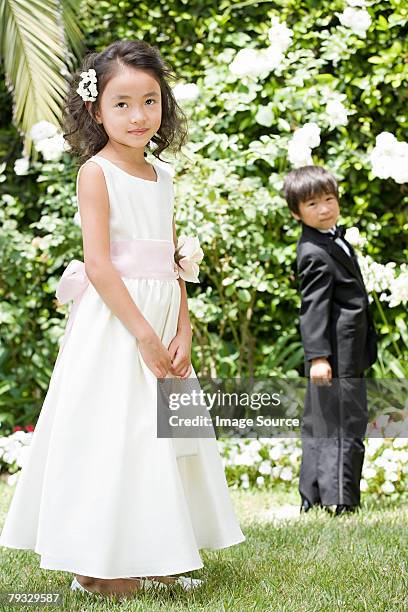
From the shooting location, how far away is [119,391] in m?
2.53

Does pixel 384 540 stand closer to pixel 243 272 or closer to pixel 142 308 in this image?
pixel 142 308

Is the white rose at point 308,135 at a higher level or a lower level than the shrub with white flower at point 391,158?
higher

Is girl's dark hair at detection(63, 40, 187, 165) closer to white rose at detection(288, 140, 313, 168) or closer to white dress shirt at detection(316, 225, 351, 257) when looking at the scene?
white dress shirt at detection(316, 225, 351, 257)

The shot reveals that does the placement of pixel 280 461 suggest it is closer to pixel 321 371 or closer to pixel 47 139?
pixel 321 371

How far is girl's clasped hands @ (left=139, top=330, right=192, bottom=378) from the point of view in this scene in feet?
8.39

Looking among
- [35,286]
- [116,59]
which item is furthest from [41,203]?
[116,59]

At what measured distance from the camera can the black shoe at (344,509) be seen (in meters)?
3.89

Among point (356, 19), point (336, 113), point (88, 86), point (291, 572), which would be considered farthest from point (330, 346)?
→ point (356, 19)

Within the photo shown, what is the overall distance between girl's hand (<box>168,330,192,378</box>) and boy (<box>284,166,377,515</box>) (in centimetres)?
124

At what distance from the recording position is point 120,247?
8.69ft

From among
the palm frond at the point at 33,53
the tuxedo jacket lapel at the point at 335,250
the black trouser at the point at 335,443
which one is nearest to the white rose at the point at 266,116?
the palm frond at the point at 33,53

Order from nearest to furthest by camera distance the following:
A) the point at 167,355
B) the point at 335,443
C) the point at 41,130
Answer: the point at 167,355
the point at 335,443
the point at 41,130

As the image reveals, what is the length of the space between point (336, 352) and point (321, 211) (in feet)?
1.94

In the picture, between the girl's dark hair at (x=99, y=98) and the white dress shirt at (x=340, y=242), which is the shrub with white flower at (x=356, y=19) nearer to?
the white dress shirt at (x=340, y=242)
